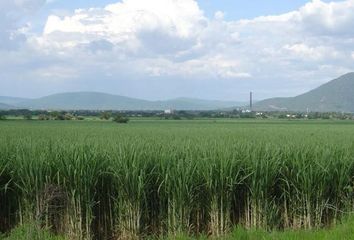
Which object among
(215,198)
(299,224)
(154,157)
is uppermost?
(154,157)

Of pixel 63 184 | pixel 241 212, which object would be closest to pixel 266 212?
pixel 241 212

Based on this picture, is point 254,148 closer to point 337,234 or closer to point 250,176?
point 250,176

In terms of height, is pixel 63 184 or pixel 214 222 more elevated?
pixel 63 184

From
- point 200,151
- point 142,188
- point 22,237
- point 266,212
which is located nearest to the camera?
point 22,237

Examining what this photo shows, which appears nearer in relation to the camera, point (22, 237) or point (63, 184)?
point (22, 237)

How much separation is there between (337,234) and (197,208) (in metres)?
2.94

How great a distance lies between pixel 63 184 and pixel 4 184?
5.86ft

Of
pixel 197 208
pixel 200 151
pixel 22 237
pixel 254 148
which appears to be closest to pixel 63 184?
pixel 22 237

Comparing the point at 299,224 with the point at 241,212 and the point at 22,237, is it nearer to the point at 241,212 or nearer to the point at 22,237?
the point at 241,212

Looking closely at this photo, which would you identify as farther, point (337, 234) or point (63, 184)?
point (63, 184)

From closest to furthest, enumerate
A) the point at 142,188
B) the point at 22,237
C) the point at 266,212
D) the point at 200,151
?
the point at 22,237 → the point at 142,188 → the point at 266,212 → the point at 200,151

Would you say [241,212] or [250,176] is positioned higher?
[250,176]

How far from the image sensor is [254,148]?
1310cm

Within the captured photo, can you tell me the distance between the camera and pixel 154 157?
38.4ft
